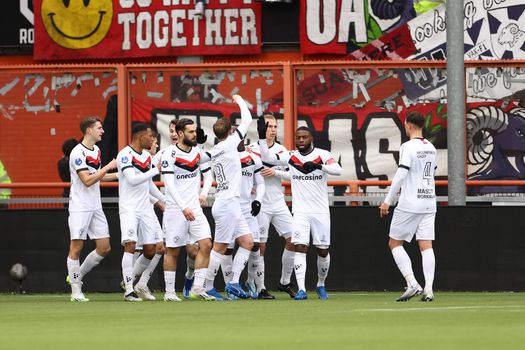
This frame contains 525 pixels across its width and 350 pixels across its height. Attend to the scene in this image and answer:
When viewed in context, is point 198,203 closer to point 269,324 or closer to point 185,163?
point 185,163

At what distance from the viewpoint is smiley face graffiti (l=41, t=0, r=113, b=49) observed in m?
27.8

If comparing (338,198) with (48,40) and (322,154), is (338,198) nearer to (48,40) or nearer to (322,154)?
(322,154)

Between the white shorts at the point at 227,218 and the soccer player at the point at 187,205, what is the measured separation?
0.20 meters

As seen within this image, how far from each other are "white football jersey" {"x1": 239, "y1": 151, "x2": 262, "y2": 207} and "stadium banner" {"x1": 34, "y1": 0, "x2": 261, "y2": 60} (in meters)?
9.70

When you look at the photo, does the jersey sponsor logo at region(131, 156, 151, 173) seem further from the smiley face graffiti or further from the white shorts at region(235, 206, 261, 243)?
the smiley face graffiti

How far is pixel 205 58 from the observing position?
2761cm

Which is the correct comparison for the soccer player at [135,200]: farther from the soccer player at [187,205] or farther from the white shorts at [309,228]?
the white shorts at [309,228]

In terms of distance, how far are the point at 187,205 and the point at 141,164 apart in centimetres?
85

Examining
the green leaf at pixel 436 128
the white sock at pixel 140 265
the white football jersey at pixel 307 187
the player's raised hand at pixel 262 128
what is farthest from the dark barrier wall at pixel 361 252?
the player's raised hand at pixel 262 128

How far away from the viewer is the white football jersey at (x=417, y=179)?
52.6 feet

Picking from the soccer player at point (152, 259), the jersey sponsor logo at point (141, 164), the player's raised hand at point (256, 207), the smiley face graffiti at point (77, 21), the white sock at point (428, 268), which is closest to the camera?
the white sock at point (428, 268)

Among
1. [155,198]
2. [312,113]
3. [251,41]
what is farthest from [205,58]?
[155,198]

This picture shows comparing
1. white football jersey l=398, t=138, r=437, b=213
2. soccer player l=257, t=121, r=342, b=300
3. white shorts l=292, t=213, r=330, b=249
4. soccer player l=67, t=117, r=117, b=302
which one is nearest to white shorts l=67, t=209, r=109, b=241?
soccer player l=67, t=117, r=117, b=302

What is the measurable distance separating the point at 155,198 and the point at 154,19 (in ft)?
33.4
